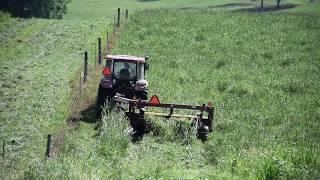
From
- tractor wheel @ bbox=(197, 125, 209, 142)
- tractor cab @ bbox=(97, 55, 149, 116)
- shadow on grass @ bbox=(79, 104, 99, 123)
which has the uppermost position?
tractor cab @ bbox=(97, 55, 149, 116)

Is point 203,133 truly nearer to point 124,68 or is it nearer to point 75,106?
point 124,68

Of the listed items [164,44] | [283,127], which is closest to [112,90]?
[283,127]

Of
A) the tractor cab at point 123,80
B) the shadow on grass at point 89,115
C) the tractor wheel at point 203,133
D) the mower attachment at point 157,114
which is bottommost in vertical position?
the shadow on grass at point 89,115

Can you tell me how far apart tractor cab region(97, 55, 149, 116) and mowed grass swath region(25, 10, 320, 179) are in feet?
4.77

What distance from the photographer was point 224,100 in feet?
57.9

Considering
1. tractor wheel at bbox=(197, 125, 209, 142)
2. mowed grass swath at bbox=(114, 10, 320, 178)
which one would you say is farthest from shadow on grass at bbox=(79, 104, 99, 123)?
tractor wheel at bbox=(197, 125, 209, 142)

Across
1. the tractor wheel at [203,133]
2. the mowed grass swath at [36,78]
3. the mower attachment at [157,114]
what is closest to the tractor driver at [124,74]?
the mower attachment at [157,114]

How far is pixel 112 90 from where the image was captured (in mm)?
15570

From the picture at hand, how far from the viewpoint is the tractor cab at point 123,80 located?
15391 mm

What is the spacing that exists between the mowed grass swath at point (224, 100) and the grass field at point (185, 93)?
0.04 m

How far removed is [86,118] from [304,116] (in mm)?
6996

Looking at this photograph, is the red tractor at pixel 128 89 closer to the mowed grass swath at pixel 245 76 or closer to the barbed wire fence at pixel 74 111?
the barbed wire fence at pixel 74 111

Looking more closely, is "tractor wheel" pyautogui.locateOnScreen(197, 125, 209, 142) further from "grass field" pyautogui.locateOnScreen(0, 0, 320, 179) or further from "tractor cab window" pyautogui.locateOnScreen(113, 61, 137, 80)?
"tractor cab window" pyautogui.locateOnScreen(113, 61, 137, 80)

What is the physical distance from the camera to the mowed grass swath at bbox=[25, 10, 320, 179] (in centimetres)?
1012
